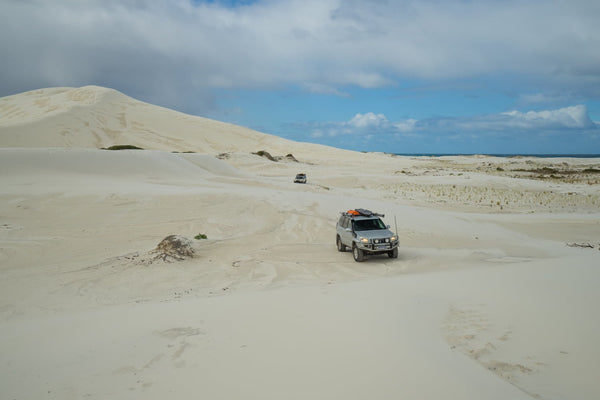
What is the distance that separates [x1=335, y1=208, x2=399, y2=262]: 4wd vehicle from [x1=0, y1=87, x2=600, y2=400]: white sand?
0.56 m

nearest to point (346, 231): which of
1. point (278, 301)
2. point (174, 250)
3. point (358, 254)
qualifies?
point (358, 254)

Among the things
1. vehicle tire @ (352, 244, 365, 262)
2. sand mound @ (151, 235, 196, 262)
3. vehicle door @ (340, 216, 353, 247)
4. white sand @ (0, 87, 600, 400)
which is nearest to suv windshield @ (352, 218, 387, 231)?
vehicle door @ (340, 216, 353, 247)

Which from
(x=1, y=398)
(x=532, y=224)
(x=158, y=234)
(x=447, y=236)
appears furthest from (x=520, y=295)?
(x=532, y=224)

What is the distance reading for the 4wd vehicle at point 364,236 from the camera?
13.6 metres

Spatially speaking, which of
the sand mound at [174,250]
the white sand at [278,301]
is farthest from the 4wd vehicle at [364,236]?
the sand mound at [174,250]

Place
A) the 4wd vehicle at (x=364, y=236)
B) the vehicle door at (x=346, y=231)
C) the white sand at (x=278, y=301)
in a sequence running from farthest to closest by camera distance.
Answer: the vehicle door at (x=346, y=231)
the 4wd vehicle at (x=364, y=236)
the white sand at (x=278, y=301)

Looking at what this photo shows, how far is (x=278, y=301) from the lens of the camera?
28.1ft

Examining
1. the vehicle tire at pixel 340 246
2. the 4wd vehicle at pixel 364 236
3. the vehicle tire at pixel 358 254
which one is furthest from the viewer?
the vehicle tire at pixel 340 246

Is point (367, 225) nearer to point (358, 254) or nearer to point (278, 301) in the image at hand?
point (358, 254)

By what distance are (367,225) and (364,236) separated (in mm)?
892

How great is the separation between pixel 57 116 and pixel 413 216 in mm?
79147

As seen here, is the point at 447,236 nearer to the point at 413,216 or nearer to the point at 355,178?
the point at 413,216

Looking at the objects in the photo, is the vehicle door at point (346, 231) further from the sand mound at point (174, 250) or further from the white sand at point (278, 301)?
the sand mound at point (174, 250)

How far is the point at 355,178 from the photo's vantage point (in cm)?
5116
